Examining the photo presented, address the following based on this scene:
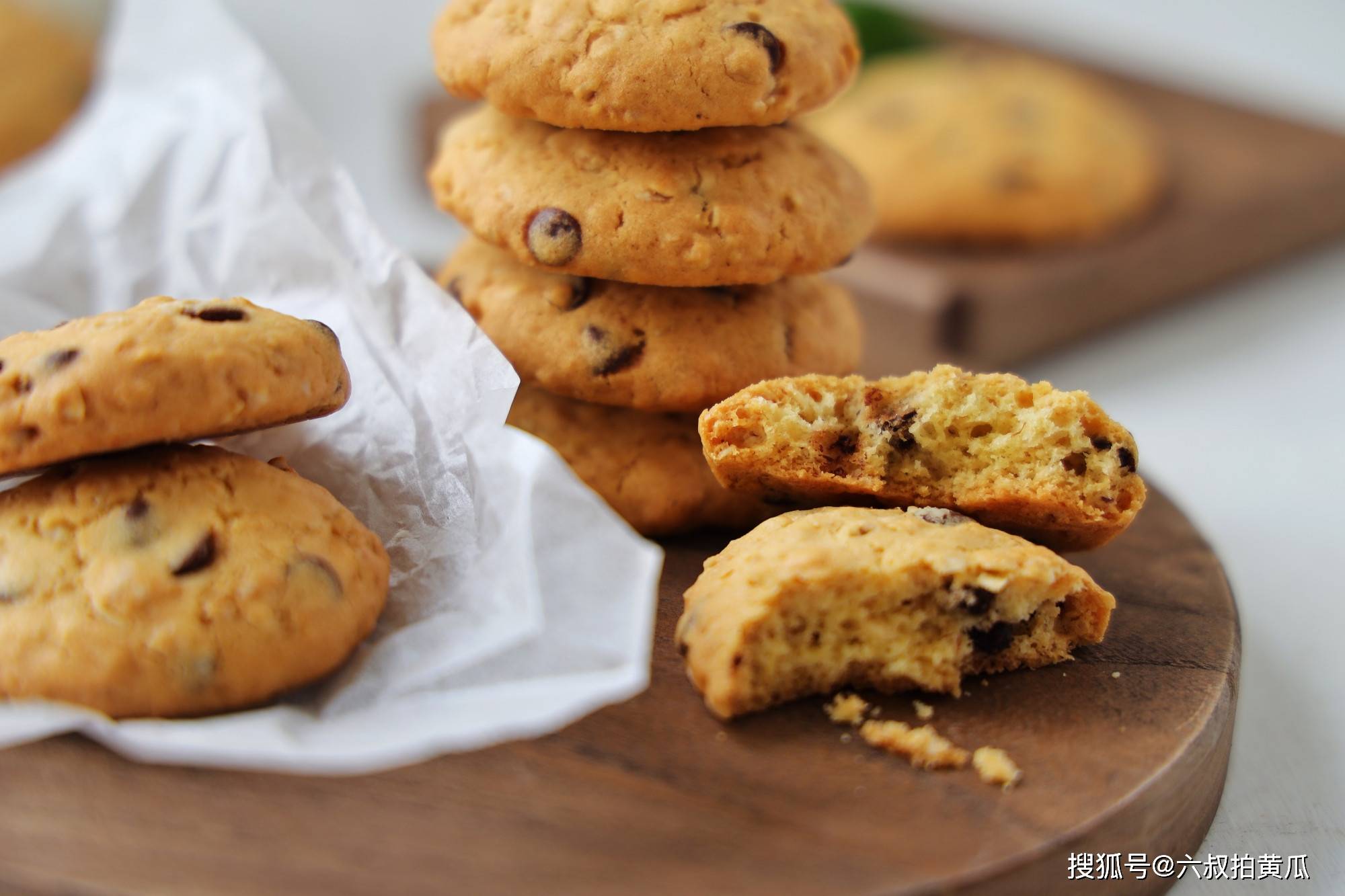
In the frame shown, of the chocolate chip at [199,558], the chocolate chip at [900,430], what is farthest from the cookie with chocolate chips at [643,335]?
the chocolate chip at [199,558]

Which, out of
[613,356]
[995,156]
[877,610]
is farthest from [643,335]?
[995,156]

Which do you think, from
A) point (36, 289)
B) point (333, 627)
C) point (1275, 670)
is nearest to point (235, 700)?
point (333, 627)

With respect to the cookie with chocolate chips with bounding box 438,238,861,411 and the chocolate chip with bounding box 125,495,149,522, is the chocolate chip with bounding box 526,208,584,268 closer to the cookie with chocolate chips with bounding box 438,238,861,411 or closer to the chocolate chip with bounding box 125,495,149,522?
the cookie with chocolate chips with bounding box 438,238,861,411

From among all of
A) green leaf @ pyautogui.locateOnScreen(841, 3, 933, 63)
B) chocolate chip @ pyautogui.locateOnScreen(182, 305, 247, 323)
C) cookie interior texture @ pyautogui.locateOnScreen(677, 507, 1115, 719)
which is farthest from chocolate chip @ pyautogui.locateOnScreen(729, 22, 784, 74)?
green leaf @ pyautogui.locateOnScreen(841, 3, 933, 63)

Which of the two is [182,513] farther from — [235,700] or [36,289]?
[36,289]

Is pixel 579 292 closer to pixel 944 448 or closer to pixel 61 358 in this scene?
pixel 944 448

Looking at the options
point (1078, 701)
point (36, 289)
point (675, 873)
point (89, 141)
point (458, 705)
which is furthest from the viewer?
point (89, 141)

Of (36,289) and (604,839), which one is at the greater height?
(604,839)
